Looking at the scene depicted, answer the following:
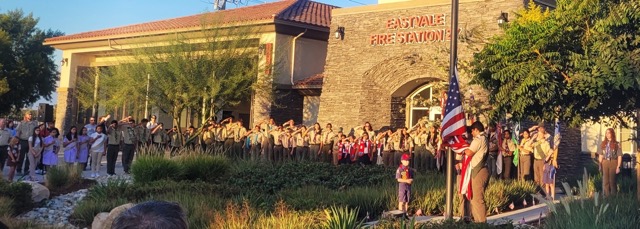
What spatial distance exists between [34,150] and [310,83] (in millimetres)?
11992

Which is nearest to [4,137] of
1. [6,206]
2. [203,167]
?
[203,167]

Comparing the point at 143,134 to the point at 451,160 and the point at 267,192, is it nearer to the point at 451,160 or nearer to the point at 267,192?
the point at 267,192

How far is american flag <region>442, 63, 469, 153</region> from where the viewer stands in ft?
35.8

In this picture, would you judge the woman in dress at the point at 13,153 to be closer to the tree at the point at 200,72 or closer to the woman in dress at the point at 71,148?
the woman in dress at the point at 71,148

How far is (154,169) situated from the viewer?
16266mm

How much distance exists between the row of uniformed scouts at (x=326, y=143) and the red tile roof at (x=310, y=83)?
128 inches

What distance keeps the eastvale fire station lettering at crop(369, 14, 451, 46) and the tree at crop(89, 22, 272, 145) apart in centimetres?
548

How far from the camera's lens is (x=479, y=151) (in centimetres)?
1142

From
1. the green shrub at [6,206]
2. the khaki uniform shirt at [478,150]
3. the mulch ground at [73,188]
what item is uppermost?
the khaki uniform shirt at [478,150]

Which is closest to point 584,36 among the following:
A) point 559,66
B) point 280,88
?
point 559,66

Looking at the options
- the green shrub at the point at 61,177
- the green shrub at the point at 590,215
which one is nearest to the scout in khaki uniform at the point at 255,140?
the green shrub at the point at 61,177

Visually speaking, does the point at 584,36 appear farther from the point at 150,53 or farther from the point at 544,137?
the point at 150,53

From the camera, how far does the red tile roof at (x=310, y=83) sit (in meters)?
28.0

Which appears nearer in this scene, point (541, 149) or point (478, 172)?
point (478, 172)
